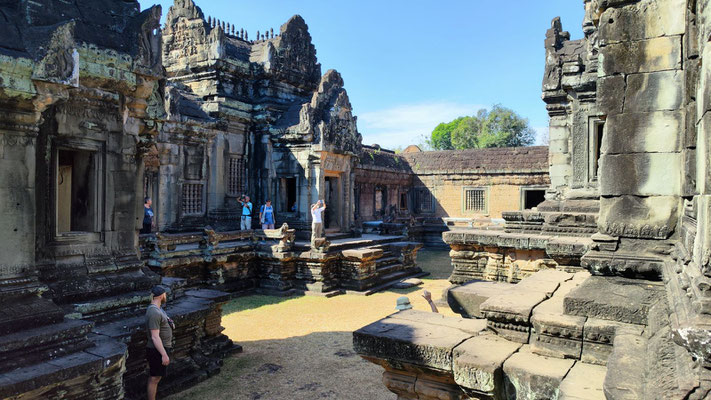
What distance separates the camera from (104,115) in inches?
212

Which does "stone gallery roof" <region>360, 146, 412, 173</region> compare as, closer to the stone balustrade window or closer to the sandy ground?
the sandy ground

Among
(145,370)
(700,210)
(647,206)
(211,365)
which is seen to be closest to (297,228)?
(211,365)

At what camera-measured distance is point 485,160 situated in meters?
22.7

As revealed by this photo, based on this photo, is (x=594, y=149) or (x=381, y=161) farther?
(x=381, y=161)

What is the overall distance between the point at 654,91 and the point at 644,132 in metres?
0.31

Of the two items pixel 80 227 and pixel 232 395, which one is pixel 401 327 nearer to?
pixel 232 395

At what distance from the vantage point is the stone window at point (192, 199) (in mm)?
11844

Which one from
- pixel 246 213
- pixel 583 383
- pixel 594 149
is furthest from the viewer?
pixel 246 213

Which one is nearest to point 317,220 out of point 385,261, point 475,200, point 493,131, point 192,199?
point 385,261

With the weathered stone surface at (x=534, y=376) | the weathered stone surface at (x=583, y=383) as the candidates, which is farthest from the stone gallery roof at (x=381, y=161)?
the weathered stone surface at (x=583, y=383)

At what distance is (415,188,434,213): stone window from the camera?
2409 centimetres

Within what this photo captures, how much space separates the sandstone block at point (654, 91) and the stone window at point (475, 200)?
765 inches

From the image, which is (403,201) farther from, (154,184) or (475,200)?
(154,184)

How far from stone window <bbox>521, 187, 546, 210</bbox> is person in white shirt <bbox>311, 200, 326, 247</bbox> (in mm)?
12480
